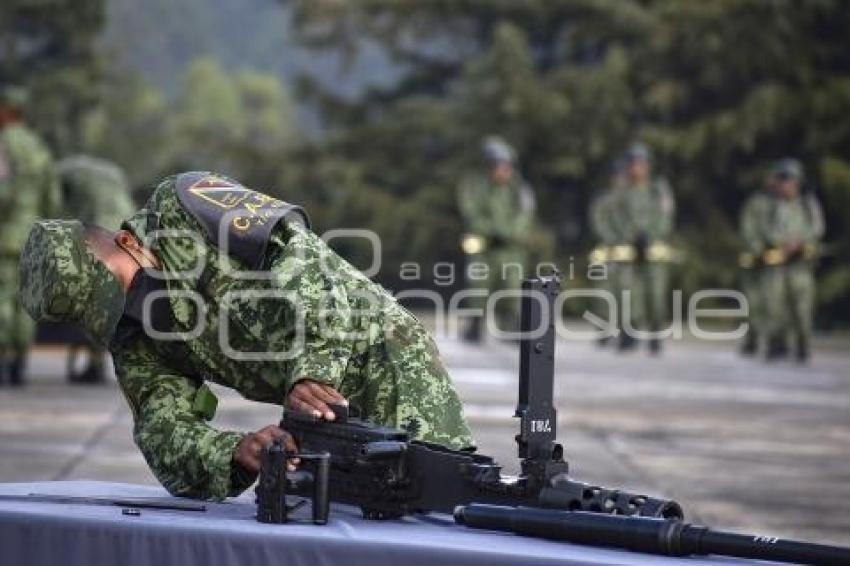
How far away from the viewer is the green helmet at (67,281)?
674 centimetres

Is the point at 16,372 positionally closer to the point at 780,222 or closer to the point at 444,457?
the point at 780,222

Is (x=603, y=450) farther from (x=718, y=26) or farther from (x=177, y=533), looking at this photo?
(x=718, y=26)

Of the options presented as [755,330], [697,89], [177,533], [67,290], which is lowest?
[177,533]

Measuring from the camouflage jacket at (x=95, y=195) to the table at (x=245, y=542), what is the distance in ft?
32.7

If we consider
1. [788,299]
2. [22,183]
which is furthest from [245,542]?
[788,299]

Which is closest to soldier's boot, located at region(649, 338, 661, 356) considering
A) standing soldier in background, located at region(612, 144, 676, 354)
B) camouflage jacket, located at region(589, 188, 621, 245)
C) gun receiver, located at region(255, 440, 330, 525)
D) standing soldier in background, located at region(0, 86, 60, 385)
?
standing soldier in background, located at region(612, 144, 676, 354)

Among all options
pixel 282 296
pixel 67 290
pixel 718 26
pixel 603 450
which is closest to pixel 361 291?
pixel 282 296

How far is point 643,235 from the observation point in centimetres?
2692

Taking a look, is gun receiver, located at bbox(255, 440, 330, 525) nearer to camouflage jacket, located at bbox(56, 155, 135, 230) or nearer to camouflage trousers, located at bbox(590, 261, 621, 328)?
camouflage jacket, located at bbox(56, 155, 135, 230)

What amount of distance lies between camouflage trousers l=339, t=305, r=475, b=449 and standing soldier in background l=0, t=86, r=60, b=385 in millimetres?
9382

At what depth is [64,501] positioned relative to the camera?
6.77m

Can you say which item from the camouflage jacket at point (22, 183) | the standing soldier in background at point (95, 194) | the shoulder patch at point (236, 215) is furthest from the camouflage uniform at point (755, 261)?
the shoulder patch at point (236, 215)

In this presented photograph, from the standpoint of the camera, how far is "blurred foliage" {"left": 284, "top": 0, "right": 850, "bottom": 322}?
3475 centimetres

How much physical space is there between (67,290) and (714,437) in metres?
8.24
